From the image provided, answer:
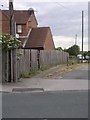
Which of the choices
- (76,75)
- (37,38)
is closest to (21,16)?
(37,38)

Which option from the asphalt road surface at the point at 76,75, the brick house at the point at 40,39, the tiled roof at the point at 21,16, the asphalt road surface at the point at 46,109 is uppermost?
the tiled roof at the point at 21,16

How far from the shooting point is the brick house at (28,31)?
66.3 metres

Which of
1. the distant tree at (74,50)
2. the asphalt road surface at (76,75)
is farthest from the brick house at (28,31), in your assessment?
the distant tree at (74,50)

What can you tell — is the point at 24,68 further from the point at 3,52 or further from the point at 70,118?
the point at 70,118

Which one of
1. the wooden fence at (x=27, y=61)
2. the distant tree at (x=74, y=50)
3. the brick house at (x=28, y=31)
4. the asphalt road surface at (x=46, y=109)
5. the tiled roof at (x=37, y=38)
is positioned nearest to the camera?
the asphalt road surface at (x=46, y=109)

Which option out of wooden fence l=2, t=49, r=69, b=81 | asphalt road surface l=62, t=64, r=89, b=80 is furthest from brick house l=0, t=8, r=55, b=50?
asphalt road surface l=62, t=64, r=89, b=80

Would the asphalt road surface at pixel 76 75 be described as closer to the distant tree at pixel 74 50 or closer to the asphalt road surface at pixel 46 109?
the asphalt road surface at pixel 46 109

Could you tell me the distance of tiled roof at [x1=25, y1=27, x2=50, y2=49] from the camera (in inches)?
2591

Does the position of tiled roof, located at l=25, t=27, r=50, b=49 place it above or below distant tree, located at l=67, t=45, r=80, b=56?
above

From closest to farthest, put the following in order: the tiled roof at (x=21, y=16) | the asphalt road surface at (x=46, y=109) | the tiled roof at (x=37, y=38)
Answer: the asphalt road surface at (x=46, y=109) < the tiled roof at (x=37, y=38) < the tiled roof at (x=21, y=16)

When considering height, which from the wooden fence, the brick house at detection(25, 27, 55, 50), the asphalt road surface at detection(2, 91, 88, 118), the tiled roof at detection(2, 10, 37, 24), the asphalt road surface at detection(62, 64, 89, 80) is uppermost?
the tiled roof at detection(2, 10, 37, 24)

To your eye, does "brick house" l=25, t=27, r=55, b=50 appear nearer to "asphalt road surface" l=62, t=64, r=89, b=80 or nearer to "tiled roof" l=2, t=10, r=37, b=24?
"tiled roof" l=2, t=10, r=37, b=24

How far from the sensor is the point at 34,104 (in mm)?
14172

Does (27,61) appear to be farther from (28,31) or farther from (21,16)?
(21,16)
